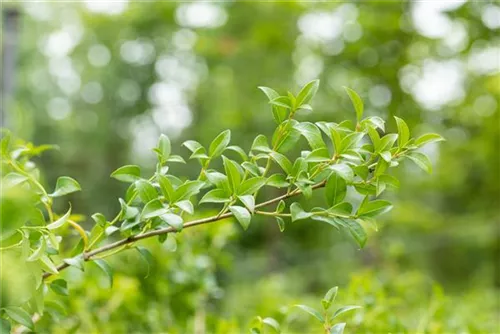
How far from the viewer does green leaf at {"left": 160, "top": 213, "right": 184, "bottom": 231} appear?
0.55m

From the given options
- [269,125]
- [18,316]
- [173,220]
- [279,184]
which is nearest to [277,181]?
[279,184]

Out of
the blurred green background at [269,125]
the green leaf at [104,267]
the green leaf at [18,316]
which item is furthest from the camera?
the blurred green background at [269,125]

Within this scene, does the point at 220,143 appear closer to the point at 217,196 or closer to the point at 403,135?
the point at 217,196

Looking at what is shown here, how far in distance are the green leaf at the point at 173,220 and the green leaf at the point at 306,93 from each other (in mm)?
164

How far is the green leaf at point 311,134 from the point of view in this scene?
0.59m

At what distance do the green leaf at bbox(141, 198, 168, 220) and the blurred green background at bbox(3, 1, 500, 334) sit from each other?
0.12 m

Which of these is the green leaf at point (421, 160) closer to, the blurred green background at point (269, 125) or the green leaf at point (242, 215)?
the green leaf at point (242, 215)

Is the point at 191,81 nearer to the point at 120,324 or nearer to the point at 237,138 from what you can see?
the point at 237,138


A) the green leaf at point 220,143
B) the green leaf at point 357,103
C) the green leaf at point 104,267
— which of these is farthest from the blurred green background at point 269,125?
the green leaf at point 357,103

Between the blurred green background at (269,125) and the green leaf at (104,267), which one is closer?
the green leaf at (104,267)

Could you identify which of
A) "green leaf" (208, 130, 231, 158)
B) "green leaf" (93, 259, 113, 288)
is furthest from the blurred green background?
"green leaf" (208, 130, 231, 158)

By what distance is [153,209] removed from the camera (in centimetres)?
57

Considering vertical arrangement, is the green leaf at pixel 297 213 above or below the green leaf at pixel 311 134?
below

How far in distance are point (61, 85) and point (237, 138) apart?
475 centimetres
